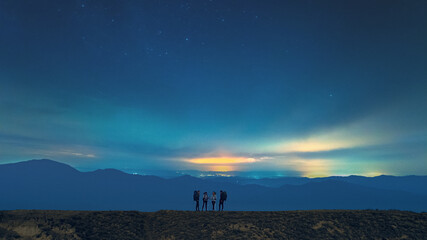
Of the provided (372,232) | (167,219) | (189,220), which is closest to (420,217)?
(372,232)

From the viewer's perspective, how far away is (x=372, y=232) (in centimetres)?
2059

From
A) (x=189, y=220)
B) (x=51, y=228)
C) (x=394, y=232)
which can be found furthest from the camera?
(x=189, y=220)

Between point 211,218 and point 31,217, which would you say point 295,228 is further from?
point 31,217

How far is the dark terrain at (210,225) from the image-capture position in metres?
18.8

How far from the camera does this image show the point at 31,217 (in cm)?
1972

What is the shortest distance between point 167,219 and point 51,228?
31.3 ft

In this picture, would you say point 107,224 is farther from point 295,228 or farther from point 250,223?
point 295,228

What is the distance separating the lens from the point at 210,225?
21.3 m

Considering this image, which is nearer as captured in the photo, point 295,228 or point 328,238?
point 328,238

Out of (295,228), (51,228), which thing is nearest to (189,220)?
(295,228)

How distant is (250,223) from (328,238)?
667 centimetres

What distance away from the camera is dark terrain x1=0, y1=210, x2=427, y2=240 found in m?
18.8

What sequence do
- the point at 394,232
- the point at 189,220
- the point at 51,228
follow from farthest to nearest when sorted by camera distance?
the point at 189,220 → the point at 394,232 → the point at 51,228

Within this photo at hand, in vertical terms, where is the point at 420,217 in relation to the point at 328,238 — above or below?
above
